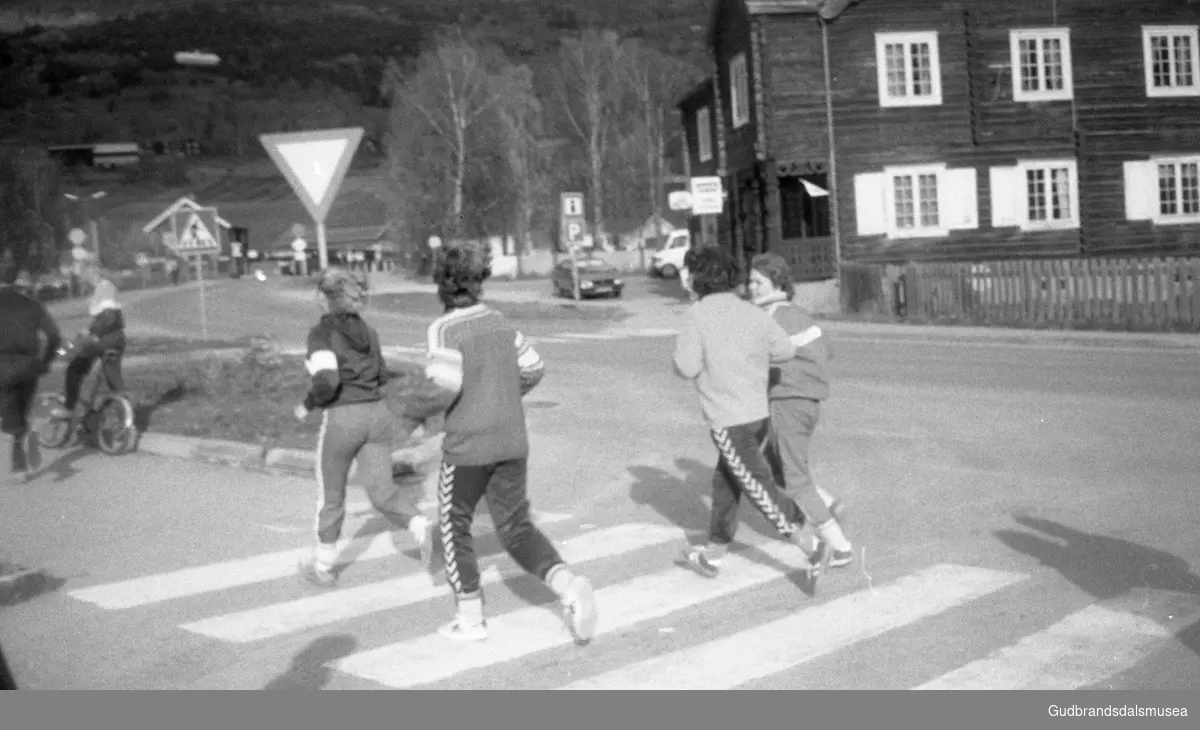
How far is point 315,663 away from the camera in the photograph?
615cm

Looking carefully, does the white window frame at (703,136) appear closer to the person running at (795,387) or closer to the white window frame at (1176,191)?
the white window frame at (1176,191)

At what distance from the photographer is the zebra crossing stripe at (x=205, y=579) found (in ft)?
24.7

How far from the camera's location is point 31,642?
670 centimetres

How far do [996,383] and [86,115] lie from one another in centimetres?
1239

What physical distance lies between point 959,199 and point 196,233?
28213 mm

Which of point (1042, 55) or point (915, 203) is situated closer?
point (1042, 55)

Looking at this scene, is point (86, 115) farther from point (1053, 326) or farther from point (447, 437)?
point (1053, 326)

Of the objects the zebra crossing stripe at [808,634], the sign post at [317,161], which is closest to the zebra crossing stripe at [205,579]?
the sign post at [317,161]

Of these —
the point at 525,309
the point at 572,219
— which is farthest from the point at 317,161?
the point at 525,309

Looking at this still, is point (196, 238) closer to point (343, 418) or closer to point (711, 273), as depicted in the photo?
point (343, 418)

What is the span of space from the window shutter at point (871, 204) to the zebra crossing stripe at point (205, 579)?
91.0 feet

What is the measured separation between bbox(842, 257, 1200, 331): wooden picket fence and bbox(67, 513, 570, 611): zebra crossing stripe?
60.1 feet

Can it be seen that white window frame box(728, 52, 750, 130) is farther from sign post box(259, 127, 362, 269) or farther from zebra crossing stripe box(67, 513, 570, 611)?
zebra crossing stripe box(67, 513, 570, 611)

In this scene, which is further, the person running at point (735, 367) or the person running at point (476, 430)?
the person running at point (735, 367)
